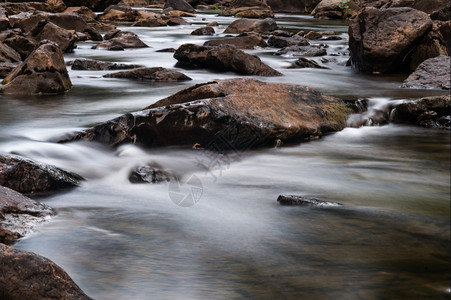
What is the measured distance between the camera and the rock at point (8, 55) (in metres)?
10.5

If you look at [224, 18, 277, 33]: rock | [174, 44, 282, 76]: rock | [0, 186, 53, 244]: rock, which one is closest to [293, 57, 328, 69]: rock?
[174, 44, 282, 76]: rock

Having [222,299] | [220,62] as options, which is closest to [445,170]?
[222,299]

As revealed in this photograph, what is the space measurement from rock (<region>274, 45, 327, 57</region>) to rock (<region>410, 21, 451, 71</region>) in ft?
9.89

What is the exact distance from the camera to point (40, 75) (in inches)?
333

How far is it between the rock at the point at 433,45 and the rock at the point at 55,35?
23.5 ft

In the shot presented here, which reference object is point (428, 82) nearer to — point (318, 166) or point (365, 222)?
point (318, 166)

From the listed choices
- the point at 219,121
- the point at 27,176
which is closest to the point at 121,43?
the point at 219,121

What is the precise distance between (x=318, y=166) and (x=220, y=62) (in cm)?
537

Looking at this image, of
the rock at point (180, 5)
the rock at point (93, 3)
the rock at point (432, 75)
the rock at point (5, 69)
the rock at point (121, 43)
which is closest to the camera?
the rock at point (432, 75)

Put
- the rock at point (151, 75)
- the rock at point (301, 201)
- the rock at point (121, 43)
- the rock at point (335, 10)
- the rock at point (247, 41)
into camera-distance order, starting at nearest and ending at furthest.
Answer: the rock at point (301, 201), the rock at point (151, 75), the rock at point (121, 43), the rock at point (247, 41), the rock at point (335, 10)

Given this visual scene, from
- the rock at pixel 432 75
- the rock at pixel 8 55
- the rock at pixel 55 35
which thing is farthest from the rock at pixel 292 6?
the rock at pixel 432 75

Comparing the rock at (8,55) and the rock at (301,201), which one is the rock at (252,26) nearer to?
the rock at (8,55)

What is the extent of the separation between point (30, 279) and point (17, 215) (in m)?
1.22

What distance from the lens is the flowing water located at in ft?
9.48
